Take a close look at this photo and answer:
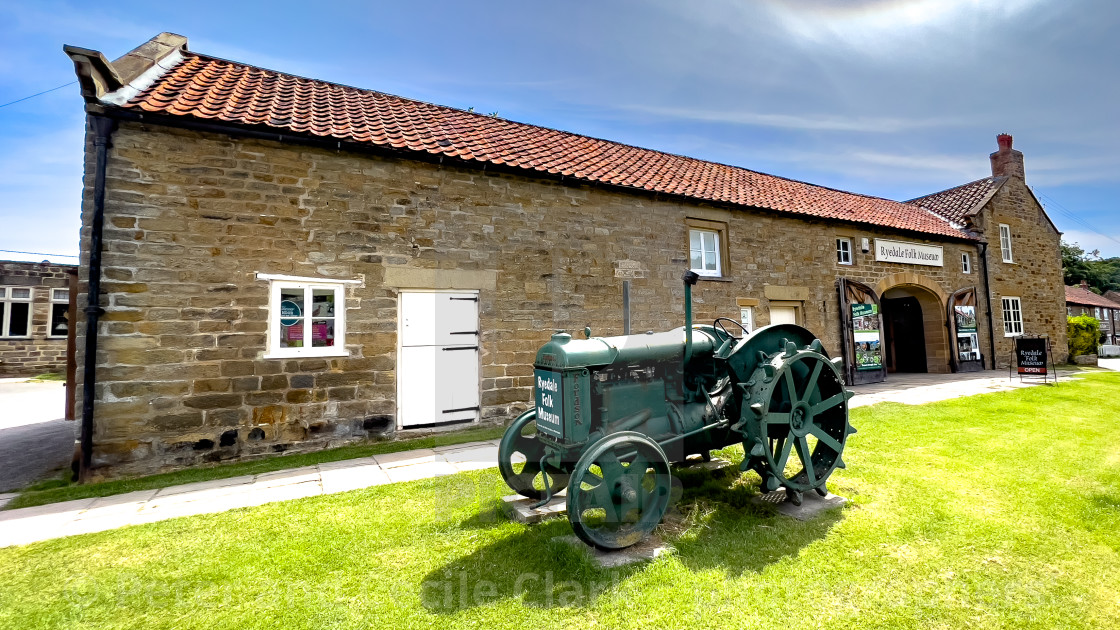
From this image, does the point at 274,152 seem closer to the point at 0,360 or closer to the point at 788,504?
the point at 788,504

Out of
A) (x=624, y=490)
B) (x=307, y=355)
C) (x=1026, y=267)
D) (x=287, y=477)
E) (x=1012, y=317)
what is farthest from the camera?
(x=1026, y=267)

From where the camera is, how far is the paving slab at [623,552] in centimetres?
280

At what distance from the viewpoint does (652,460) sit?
3082mm

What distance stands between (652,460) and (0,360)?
2323 centimetres

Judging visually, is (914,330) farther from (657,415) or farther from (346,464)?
(346,464)

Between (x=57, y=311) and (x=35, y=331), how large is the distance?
891 mm

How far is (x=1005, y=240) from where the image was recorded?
15.5m

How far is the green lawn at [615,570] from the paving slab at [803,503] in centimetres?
10

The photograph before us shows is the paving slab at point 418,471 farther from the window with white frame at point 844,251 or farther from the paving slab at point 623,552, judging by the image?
the window with white frame at point 844,251

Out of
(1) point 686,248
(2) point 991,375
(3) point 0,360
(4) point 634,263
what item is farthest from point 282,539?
(3) point 0,360

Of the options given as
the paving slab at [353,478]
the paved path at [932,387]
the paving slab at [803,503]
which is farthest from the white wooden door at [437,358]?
the paved path at [932,387]

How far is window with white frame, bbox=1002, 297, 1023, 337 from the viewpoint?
14984mm

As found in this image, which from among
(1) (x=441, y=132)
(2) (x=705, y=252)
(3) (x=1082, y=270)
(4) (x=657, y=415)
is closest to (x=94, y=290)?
(1) (x=441, y=132)

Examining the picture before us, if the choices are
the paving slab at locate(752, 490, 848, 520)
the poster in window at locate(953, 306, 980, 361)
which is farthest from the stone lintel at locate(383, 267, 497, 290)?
the poster in window at locate(953, 306, 980, 361)
